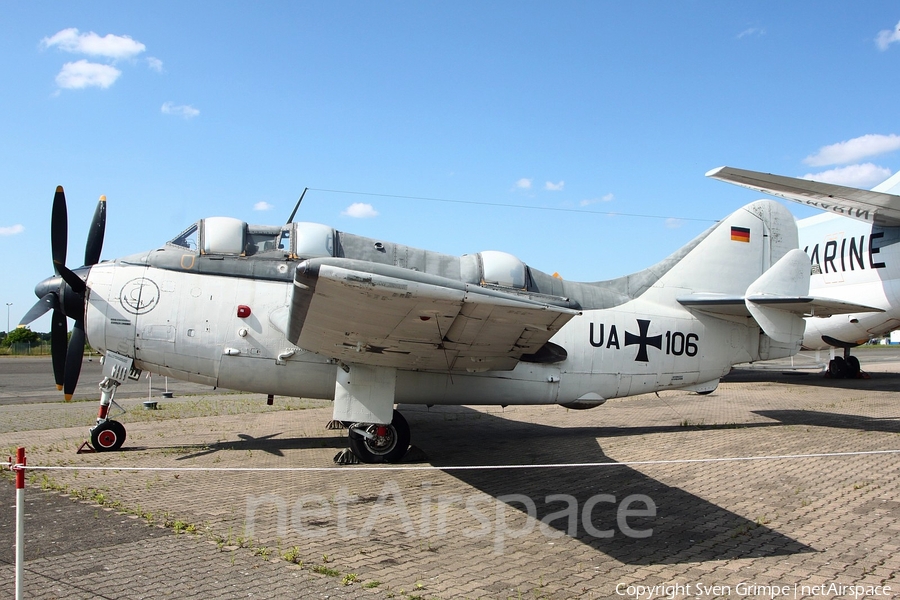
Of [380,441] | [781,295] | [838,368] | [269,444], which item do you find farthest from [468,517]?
[838,368]

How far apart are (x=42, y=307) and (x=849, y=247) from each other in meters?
21.7

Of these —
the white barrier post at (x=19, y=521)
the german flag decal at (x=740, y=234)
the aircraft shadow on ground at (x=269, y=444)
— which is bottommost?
the aircraft shadow on ground at (x=269, y=444)

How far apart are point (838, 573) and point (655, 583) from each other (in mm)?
1524

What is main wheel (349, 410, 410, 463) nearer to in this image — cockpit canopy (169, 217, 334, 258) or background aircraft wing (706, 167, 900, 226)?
cockpit canopy (169, 217, 334, 258)

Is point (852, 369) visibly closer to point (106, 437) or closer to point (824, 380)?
point (824, 380)

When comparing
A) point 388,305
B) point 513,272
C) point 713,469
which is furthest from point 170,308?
point 713,469

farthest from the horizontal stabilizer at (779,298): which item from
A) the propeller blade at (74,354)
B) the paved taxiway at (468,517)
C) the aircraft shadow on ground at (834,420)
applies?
the propeller blade at (74,354)

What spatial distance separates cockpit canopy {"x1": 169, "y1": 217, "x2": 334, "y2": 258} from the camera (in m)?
8.85

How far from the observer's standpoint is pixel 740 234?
12.1 m

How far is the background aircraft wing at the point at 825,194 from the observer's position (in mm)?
15688

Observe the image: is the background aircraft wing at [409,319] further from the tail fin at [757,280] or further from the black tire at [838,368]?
the black tire at [838,368]

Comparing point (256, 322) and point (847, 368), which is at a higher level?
point (256, 322)

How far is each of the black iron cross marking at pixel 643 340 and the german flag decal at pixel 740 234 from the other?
3116mm

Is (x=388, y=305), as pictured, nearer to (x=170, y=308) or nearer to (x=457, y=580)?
(x=457, y=580)
